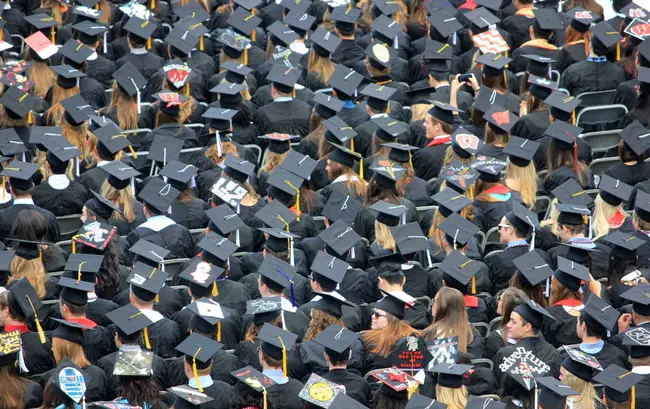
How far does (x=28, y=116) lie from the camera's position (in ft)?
46.5

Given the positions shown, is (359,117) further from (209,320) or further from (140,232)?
(209,320)

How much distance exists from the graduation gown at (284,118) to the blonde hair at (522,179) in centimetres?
214

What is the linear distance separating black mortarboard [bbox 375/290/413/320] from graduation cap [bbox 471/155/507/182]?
1.79 m

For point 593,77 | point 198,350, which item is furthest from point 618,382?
point 593,77

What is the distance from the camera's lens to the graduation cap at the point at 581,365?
10.6 m

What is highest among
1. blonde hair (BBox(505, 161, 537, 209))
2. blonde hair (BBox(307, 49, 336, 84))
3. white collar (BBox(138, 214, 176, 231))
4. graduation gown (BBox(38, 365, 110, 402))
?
graduation gown (BBox(38, 365, 110, 402))

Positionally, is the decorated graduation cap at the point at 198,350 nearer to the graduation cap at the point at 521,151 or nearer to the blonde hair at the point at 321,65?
the graduation cap at the point at 521,151

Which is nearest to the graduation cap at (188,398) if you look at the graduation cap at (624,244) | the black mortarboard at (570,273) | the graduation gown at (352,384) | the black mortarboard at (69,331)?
the graduation gown at (352,384)

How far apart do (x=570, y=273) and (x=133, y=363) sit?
3.15 m

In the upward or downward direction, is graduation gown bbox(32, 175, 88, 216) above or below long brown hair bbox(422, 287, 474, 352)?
below

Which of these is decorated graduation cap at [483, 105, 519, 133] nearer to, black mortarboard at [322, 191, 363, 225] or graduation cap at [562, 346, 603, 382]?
black mortarboard at [322, 191, 363, 225]

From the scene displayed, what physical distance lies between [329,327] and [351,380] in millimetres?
409

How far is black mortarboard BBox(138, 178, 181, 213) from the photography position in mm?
12562

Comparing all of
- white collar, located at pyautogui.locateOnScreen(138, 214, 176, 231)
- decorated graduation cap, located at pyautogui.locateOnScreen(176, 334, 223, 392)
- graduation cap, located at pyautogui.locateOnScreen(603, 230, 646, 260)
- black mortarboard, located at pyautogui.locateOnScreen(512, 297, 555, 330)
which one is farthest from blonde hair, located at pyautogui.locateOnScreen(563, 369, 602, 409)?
white collar, located at pyautogui.locateOnScreen(138, 214, 176, 231)
